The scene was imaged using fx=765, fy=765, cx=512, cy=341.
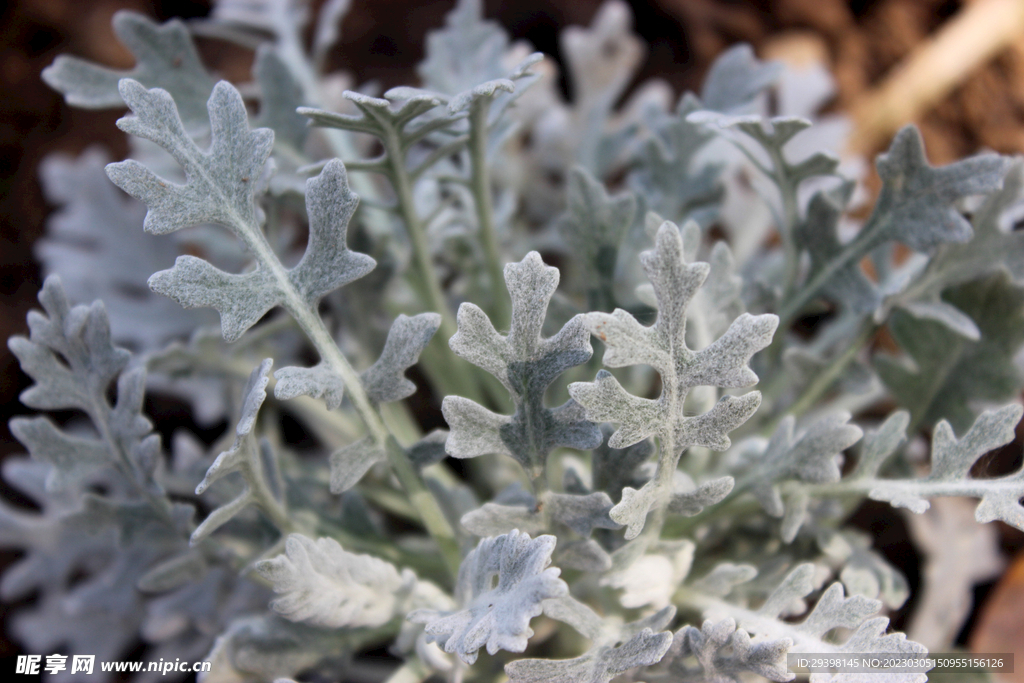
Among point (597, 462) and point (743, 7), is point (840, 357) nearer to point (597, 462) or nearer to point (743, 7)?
point (597, 462)

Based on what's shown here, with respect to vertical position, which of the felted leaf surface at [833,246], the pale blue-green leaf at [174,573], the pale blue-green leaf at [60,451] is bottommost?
the pale blue-green leaf at [174,573]

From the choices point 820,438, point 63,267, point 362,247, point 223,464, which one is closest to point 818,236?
point 820,438

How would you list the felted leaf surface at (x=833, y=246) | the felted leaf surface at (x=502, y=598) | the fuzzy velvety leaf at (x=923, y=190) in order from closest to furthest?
1. the felted leaf surface at (x=502, y=598)
2. the fuzzy velvety leaf at (x=923, y=190)
3. the felted leaf surface at (x=833, y=246)

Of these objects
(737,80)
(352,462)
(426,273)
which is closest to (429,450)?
(352,462)

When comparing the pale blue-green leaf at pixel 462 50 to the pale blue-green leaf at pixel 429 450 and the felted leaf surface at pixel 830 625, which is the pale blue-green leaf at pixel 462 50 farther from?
the felted leaf surface at pixel 830 625

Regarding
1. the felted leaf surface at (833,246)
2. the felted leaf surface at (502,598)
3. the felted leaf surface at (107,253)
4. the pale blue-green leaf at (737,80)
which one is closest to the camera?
the felted leaf surface at (502,598)

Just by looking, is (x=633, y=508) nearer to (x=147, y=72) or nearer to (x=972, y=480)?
(x=972, y=480)

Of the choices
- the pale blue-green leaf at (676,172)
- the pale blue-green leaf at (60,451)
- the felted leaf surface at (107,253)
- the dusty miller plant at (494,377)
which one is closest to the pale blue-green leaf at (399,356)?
the dusty miller plant at (494,377)
